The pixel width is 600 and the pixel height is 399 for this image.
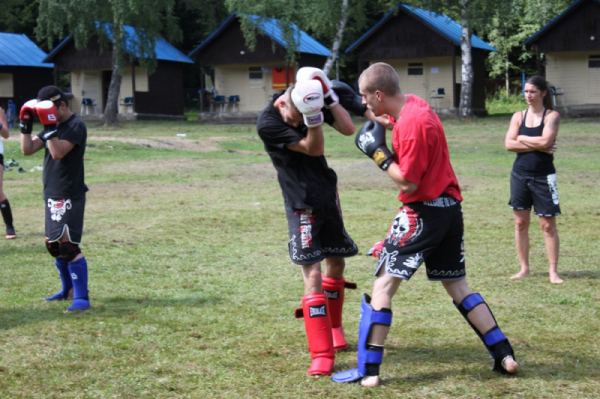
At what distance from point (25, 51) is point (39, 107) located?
128 ft

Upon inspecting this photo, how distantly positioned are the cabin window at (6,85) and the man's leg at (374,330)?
40.2 m

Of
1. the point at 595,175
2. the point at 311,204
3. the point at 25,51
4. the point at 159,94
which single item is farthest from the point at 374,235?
the point at 25,51

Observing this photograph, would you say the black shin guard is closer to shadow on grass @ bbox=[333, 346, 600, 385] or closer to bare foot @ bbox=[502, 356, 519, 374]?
shadow on grass @ bbox=[333, 346, 600, 385]

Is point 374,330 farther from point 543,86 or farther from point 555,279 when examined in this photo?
point 543,86

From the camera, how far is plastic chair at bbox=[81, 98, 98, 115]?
39.2 meters

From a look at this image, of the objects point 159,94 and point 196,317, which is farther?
point 159,94

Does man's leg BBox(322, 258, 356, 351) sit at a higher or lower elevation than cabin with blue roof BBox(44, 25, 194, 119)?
lower

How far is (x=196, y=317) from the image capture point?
209 inches

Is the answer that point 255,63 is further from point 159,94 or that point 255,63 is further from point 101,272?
point 101,272

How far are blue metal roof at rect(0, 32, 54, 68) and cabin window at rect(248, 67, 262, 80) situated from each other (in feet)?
42.0

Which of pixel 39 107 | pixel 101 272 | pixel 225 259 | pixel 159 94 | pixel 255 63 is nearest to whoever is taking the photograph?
pixel 39 107

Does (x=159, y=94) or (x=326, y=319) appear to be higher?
(x=159, y=94)

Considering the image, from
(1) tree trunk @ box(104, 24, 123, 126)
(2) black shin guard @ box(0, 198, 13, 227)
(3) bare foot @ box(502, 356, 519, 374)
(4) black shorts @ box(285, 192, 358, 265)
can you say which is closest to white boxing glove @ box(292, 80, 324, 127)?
(4) black shorts @ box(285, 192, 358, 265)

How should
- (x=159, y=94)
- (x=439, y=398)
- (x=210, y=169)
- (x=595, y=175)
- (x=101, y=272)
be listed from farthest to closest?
(x=159, y=94) → (x=210, y=169) → (x=595, y=175) → (x=101, y=272) → (x=439, y=398)
